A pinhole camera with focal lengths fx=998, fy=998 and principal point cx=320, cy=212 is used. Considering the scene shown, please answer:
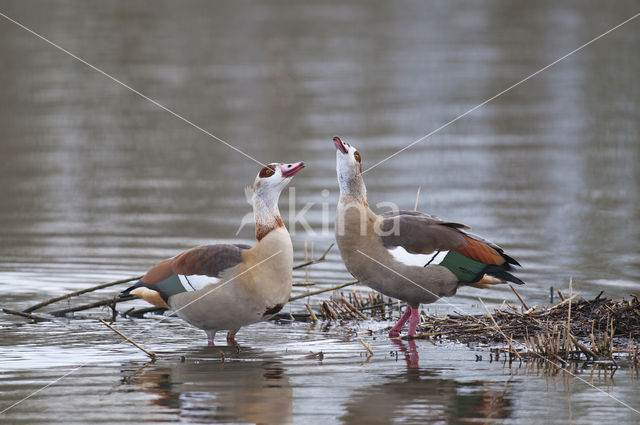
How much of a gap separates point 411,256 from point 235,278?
1680 mm

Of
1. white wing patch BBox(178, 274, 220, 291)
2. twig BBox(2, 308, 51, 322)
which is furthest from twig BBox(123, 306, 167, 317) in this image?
white wing patch BBox(178, 274, 220, 291)

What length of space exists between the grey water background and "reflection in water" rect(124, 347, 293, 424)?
0.03 metres

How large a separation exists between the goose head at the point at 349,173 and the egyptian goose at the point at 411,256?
0.5 inches

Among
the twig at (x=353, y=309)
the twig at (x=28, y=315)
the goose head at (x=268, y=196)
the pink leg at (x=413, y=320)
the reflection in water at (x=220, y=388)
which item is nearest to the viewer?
the reflection in water at (x=220, y=388)

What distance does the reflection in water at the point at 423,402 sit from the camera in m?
7.11

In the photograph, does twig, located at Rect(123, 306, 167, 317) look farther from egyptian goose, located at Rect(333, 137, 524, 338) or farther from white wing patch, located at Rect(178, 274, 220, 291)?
egyptian goose, located at Rect(333, 137, 524, 338)

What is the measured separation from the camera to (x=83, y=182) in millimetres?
17797

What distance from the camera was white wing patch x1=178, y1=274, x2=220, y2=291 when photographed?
8.99 m

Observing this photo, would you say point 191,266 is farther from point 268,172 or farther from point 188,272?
point 268,172

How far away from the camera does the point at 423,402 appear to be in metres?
7.48

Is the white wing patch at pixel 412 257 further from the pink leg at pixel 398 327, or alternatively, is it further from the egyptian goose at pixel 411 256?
the pink leg at pixel 398 327

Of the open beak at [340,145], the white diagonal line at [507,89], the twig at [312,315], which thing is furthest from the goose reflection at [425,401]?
the white diagonal line at [507,89]

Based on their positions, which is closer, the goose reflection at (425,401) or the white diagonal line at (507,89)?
the goose reflection at (425,401)

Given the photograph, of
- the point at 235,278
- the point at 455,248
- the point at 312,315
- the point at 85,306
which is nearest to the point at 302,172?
the point at 312,315
